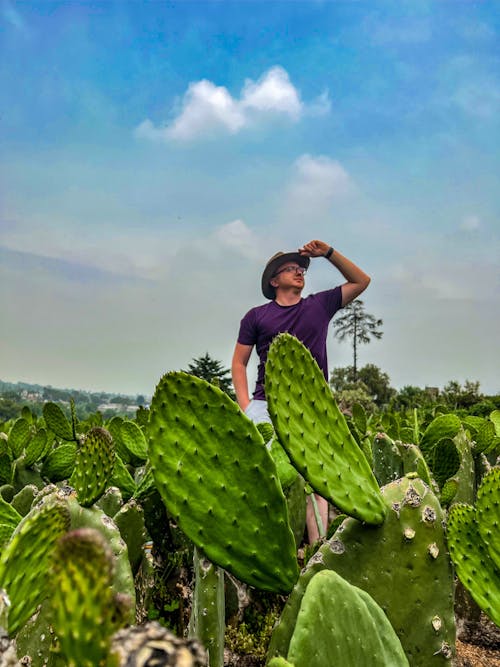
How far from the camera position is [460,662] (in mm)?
2330

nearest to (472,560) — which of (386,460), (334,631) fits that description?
(334,631)

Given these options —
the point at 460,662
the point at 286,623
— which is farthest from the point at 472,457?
the point at 286,623

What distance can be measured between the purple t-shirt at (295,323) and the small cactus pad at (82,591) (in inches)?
117

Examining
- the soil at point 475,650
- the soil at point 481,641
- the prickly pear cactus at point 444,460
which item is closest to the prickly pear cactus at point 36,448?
the soil at point 475,650

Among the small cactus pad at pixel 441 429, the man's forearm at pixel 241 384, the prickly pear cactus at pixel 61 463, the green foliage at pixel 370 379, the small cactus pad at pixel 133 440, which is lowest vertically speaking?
the prickly pear cactus at pixel 61 463

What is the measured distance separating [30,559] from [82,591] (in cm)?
49

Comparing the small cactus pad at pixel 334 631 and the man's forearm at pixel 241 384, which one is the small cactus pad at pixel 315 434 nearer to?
the small cactus pad at pixel 334 631

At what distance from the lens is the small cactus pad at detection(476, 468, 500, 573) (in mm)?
1340

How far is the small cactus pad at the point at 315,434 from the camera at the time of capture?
1.31 metres

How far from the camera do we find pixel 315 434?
1406mm

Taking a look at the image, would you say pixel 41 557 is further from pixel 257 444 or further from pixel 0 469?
pixel 0 469

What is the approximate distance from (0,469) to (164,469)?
1564 millimetres

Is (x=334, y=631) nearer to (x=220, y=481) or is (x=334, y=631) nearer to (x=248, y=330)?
(x=220, y=481)

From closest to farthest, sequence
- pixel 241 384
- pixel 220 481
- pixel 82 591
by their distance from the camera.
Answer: pixel 82 591, pixel 220 481, pixel 241 384
